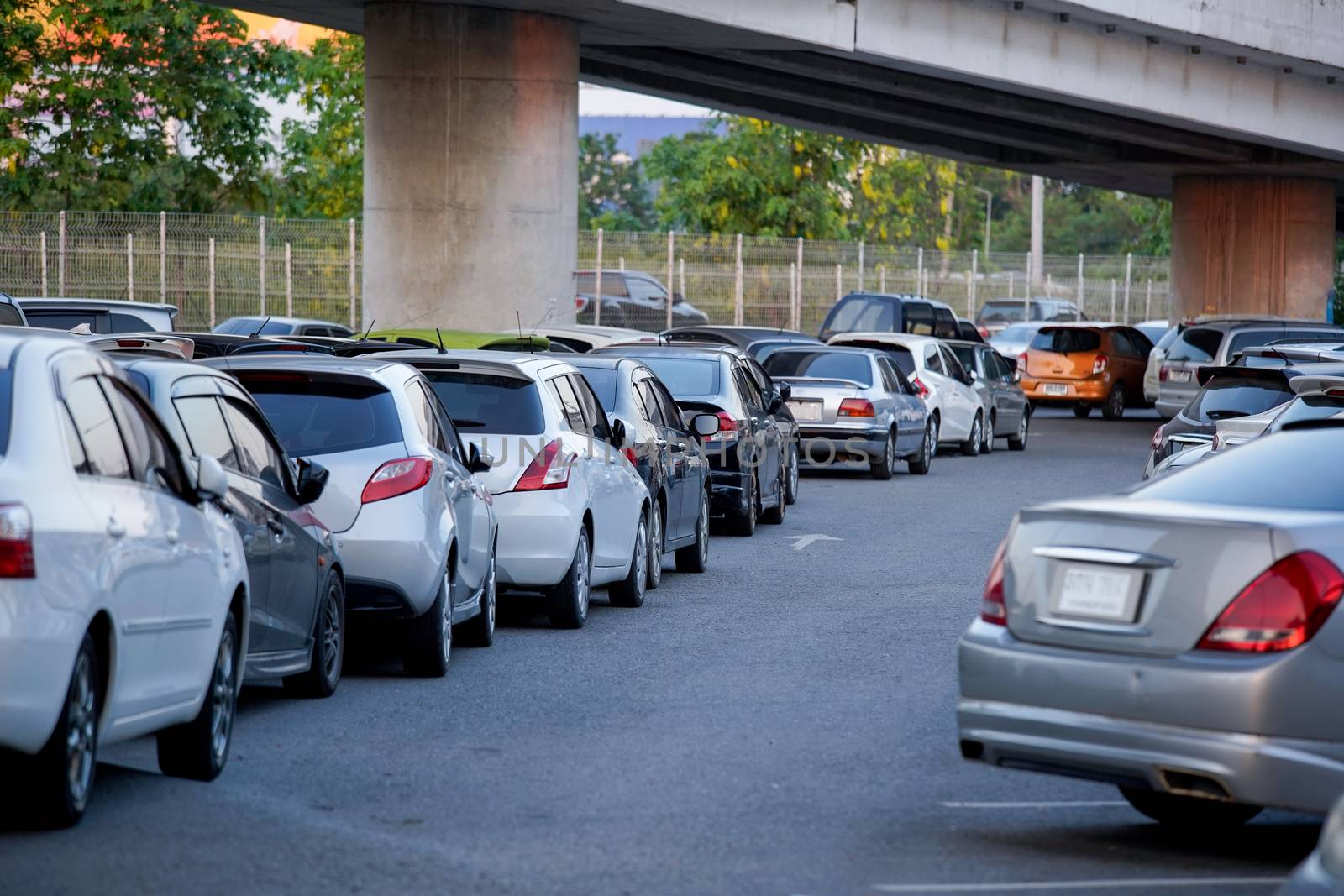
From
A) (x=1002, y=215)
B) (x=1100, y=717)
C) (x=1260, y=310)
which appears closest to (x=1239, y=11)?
(x=1260, y=310)

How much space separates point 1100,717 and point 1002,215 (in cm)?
12247

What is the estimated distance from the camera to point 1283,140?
39031 millimetres

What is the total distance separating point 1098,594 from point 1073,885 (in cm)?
93

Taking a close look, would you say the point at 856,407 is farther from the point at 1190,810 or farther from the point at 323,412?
the point at 1190,810

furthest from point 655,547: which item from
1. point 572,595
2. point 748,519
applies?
point 748,519

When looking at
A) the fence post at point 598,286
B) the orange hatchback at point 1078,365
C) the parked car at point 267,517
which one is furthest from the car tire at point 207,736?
the orange hatchback at point 1078,365

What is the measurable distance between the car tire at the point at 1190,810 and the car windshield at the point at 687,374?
38.7 feet

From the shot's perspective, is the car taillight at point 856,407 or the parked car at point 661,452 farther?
the car taillight at point 856,407

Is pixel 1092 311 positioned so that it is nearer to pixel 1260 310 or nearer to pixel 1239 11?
pixel 1260 310

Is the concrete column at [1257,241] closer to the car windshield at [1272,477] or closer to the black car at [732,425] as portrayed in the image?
the black car at [732,425]

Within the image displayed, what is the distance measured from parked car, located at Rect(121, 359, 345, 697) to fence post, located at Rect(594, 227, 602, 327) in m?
31.1

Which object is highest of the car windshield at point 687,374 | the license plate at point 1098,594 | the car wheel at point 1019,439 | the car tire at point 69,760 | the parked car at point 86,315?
the parked car at point 86,315

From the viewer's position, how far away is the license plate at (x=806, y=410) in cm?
2575

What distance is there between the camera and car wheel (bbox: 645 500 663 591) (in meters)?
14.8
